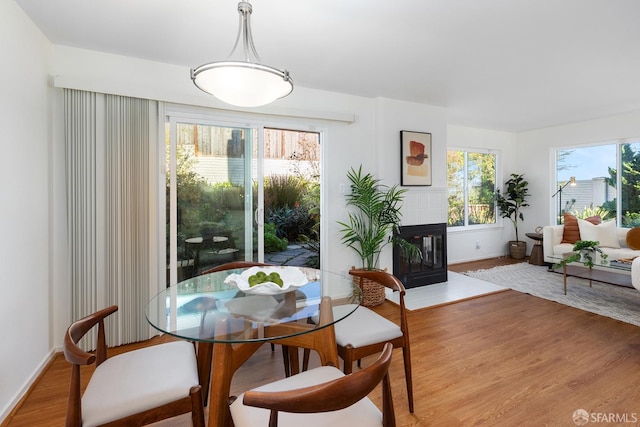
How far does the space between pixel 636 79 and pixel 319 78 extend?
3.30m

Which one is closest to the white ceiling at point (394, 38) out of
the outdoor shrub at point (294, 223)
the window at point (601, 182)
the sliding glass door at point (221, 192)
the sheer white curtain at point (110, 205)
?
the sheer white curtain at point (110, 205)

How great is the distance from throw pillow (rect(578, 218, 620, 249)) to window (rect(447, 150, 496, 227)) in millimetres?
1571

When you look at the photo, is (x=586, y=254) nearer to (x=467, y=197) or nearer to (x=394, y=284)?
(x=467, y=197)

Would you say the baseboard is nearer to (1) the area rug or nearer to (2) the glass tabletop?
(2) the glass tabletop

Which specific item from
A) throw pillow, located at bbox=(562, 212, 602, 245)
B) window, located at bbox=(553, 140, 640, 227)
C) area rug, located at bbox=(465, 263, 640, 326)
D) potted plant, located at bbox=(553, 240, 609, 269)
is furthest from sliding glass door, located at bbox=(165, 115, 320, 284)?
window, located at bbox=(553, 140, 640, 227)

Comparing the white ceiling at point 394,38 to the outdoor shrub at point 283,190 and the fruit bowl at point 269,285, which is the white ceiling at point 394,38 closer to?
the outdoor shrub at point 283,190

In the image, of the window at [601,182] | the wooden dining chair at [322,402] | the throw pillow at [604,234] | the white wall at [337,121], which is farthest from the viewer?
the window at [601,182]

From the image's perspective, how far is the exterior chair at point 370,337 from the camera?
166cm

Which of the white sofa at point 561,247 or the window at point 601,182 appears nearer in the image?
the white sofa at point 561,247

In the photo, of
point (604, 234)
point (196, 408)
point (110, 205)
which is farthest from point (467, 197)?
point (196, 408)

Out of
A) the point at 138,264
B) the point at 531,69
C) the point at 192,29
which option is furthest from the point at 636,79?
the point at 138,264

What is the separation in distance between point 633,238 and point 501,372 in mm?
3621

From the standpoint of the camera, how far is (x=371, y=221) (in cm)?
368

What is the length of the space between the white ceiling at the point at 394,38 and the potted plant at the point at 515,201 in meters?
2.39
